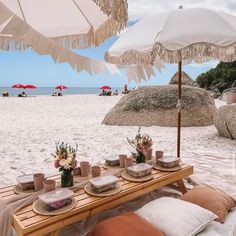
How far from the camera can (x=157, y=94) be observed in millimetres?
10281

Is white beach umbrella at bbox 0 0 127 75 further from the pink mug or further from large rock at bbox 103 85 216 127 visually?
large rock at bbox 103 85 216 127

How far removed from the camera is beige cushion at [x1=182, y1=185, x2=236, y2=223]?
2986 millimetres

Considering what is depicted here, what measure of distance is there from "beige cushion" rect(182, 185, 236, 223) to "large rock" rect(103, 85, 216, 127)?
6310 mm

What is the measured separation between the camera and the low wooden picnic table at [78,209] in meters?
Answer: 2.19

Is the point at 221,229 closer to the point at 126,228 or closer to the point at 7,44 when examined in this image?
the point at 126,228

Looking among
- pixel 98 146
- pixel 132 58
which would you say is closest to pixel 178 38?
pixel 132 58

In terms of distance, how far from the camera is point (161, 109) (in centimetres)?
981

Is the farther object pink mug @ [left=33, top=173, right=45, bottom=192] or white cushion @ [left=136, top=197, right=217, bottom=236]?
pink mug @ [left=33, top=173, right=45, bottom=192]

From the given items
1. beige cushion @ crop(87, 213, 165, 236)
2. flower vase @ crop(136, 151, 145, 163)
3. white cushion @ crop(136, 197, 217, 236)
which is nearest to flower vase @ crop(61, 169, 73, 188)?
beige cushion @ crop(87, 213, 165, 236)

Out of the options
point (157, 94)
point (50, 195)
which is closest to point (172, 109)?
point (157, 94)

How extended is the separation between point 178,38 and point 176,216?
196cm

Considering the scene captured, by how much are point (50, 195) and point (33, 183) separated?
39 centimetres

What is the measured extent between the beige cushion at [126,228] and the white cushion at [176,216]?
0.14 m

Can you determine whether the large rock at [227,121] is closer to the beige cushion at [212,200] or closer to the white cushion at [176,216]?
the beige cushion at [212,200]
